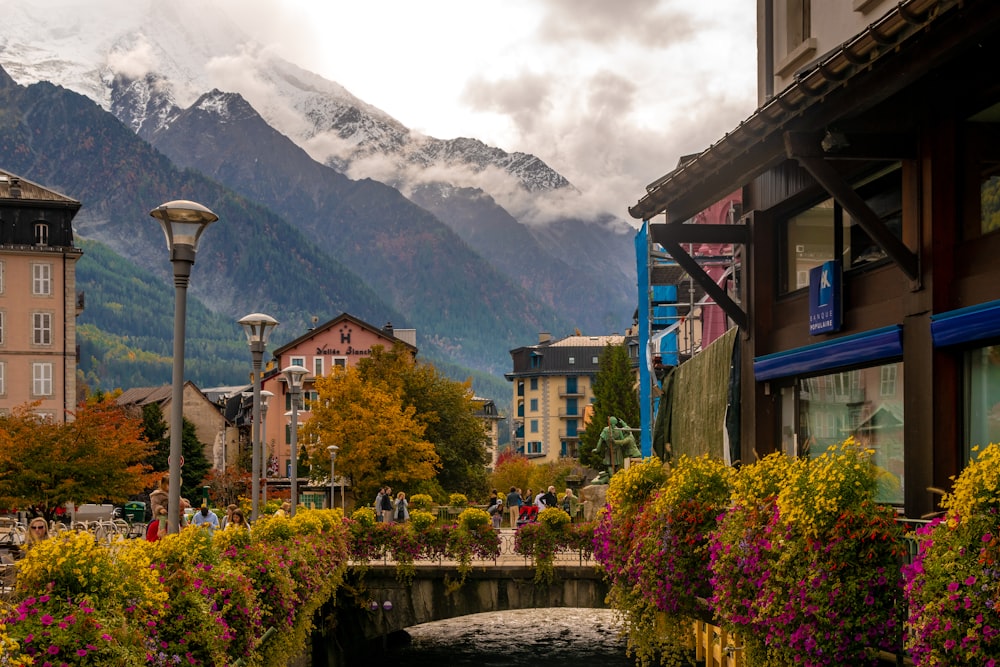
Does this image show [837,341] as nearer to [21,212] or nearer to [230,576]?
[230,576]

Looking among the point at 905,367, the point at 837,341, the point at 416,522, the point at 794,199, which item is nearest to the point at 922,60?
the point at 905,367

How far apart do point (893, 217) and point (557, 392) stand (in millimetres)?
132031

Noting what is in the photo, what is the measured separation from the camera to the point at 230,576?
13836mm

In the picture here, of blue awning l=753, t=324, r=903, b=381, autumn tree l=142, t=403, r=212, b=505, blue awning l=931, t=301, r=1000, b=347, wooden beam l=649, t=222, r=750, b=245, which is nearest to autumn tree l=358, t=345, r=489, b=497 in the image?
autumn tree l=142, t=403, r=212, b=505

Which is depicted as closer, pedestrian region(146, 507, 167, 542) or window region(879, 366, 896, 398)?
window region(879, 366, 896, 398)

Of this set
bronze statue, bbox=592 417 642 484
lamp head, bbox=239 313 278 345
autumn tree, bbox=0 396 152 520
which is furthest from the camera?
autumn tree, bbox=0 396 152 520

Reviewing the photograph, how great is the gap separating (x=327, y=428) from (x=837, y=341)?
50811 millimetres

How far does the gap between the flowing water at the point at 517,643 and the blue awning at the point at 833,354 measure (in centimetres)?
1573

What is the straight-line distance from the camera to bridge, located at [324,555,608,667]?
2736 centimetres

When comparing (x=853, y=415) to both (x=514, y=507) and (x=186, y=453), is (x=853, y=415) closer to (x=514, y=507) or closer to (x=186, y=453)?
(x=514, y=507)

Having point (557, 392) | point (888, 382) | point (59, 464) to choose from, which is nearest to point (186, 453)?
point (59, 464)

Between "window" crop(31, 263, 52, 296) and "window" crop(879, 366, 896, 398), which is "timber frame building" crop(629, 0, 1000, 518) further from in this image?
"window" crop(31, 263, 52, 296)

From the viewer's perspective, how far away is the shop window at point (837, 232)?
14281 millimetres

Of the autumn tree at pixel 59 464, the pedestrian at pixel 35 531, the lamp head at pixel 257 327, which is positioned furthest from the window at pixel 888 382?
the autumn tree at pixel 59 464
